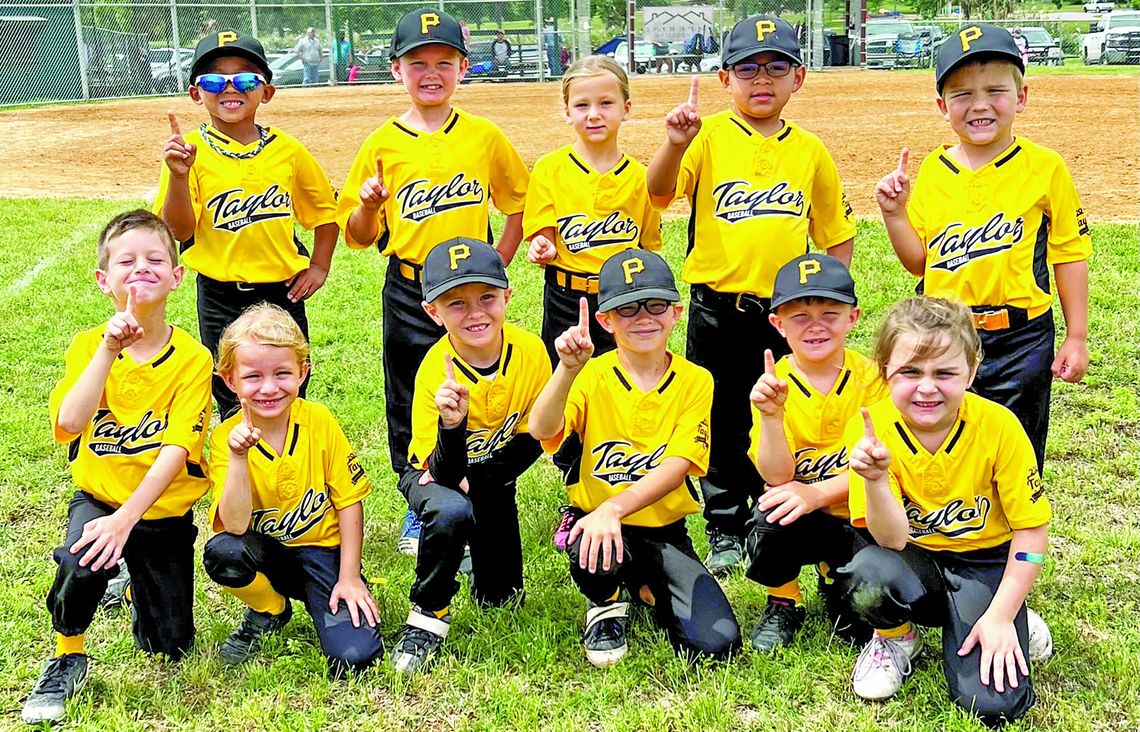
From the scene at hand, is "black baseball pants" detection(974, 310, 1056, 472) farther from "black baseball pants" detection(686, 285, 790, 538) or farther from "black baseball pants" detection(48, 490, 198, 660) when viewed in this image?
"black baseball pants" detection(48, 490, 198, 660)

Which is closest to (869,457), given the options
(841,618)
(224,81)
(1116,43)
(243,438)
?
(841,618)

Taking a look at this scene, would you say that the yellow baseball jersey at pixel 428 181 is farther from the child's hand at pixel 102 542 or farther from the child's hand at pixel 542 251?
the child's hand at pixel 102 542

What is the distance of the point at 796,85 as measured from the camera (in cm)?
435

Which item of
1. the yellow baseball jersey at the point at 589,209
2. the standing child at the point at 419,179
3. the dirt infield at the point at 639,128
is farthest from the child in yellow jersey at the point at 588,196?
the dirt infield at the point at 639,128

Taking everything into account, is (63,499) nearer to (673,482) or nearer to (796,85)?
(673,482)

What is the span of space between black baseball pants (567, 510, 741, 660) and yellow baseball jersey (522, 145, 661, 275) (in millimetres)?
1147

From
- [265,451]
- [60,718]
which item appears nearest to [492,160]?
[265,451]

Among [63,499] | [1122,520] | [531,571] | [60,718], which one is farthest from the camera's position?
[63,499]

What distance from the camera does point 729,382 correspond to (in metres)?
4.45

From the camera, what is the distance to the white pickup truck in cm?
3203

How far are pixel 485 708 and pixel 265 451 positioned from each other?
3.78 feet

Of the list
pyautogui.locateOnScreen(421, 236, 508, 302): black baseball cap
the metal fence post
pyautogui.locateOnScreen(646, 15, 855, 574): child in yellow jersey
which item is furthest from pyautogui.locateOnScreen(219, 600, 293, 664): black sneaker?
the metal fence post

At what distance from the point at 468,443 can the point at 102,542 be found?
1250 mm

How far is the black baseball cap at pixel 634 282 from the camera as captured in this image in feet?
12.0
